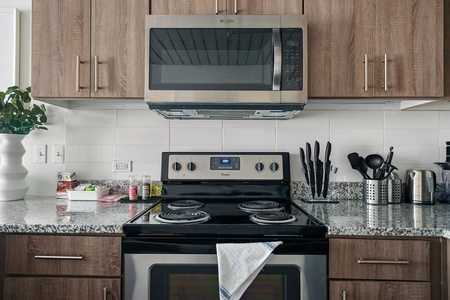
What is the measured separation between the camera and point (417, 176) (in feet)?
5.62

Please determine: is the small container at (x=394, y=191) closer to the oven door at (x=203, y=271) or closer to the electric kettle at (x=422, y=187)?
the electric kettle at (x=422, y=187)

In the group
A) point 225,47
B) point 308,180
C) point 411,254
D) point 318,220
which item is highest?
point 225,47

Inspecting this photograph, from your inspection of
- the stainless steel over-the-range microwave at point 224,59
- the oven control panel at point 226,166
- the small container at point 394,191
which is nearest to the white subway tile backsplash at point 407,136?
the small container at point 394,191

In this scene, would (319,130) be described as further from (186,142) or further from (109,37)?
(109,37)

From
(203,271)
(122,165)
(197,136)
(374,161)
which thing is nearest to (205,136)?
(197,136)

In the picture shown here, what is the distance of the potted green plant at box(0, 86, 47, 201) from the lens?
1699mm

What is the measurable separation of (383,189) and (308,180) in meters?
0.39

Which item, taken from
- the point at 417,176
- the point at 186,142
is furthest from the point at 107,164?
the point at 417,176

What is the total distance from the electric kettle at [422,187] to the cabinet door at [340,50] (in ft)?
1.90

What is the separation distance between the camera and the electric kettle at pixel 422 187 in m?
1.68

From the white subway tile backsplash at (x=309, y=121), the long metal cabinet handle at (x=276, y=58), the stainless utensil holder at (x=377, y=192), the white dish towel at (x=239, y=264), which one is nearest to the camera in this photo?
the white dish towel at (x=239, y=264)

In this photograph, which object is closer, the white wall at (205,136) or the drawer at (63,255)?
the drawer at (63,255)

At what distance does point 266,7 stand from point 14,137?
152 centimetres

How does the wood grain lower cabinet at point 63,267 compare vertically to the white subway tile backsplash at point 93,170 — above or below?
below
